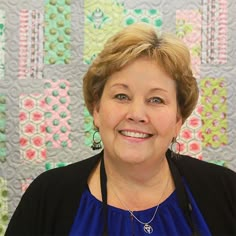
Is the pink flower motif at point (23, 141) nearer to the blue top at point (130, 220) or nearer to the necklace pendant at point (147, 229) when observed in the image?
the blue top at point (130, 220)

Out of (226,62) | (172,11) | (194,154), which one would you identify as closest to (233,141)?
(194,154)

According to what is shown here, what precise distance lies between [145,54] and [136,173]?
0.35 meters

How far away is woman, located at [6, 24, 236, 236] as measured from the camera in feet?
3.43

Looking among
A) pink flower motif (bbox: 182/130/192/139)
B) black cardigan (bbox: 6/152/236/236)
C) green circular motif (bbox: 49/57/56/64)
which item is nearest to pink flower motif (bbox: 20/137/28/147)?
green circular motif (bbox: 49/57/56/64)

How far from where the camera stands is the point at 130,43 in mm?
1046

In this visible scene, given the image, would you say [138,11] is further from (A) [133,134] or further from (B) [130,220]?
(B) [130,220]

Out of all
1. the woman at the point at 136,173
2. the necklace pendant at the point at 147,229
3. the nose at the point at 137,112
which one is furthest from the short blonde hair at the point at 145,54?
the necklace pendant at the point at 147,229

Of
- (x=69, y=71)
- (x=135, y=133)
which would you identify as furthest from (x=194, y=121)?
(x=135, y=133)

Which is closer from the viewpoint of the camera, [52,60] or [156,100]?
[156,100]

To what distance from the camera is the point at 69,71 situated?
165 centimetres

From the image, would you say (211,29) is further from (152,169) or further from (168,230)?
(168,230)

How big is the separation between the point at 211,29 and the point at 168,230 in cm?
95

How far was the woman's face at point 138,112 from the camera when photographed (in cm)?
103

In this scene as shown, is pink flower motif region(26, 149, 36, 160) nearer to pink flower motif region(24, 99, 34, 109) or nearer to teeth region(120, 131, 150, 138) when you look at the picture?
pink flower motif region(24, 99, 34, 109)
